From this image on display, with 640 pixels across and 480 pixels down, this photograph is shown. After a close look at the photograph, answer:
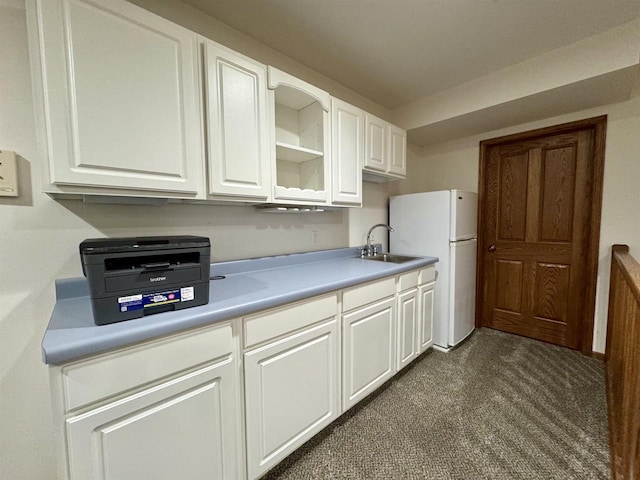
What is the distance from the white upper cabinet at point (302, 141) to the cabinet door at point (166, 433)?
0.97 meters

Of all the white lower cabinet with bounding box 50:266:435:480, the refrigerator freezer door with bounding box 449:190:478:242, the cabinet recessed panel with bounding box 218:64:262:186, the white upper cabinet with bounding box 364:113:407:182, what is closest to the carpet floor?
the white lower cabinet with bounding box 50:266:435:480

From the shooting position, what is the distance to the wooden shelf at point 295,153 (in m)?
1.62

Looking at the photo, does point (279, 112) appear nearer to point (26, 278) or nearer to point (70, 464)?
point (26, 278)

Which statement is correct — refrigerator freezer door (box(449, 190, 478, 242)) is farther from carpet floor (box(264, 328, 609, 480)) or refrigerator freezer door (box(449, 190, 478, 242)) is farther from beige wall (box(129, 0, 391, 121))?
beige wall (box(129, 0, 391, 121))

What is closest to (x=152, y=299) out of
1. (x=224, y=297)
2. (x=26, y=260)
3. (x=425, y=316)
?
(x=224, y=297)

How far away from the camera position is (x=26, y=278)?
1099mm

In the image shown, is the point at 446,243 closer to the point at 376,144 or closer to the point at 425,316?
the point at 425,316

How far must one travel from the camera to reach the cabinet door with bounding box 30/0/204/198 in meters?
0.90

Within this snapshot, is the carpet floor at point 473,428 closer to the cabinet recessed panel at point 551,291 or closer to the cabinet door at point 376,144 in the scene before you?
the cabinet recessed panel at point 551,291

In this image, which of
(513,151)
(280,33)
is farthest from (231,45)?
(513,151)

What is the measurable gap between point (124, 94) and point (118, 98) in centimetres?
3

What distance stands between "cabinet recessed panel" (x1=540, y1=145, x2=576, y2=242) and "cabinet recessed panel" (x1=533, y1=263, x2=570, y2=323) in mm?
291

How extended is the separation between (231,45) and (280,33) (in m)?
0.33

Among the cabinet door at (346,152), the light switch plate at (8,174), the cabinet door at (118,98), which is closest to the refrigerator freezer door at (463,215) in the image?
the cabinet door at (346,152)
